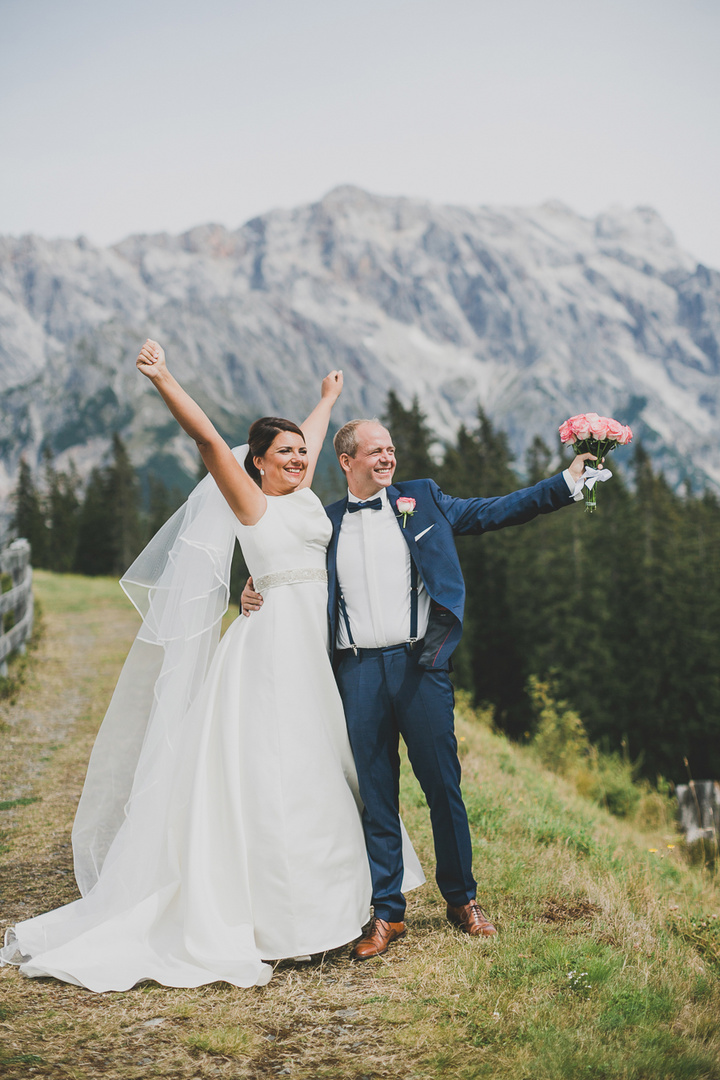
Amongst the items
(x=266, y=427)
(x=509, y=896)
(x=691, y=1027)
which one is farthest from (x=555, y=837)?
(x=266, y=427)

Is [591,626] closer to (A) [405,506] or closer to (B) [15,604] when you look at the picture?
(B) [15,604]

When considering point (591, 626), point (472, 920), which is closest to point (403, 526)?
point (472, 920)

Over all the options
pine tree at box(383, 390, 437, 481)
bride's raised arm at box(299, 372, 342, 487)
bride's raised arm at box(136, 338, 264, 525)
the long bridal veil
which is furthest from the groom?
pine tree at box(383, 390, 437, 481)

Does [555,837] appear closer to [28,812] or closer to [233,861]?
[233,861]

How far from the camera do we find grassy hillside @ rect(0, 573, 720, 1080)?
3139 millimetres

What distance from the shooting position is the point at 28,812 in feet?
21.3

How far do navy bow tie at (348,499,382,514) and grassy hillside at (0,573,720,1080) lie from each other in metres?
2.36

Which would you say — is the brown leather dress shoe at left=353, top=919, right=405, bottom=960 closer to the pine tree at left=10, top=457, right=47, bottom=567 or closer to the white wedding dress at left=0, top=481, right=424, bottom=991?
the white wedding dress at left=0, top=481, right=424, bottom=991

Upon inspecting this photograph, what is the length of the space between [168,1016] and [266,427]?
9.88 feet

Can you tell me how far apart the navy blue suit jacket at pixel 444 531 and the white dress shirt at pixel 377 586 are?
0.05 m

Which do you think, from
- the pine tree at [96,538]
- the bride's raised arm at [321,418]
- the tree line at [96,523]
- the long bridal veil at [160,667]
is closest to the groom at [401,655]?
the long bridal veil at [160,667]

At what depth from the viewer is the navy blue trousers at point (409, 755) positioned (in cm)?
435

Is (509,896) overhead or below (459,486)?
below

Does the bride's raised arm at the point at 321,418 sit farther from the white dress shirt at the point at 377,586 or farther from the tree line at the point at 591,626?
the tree line at the point at 591,626
